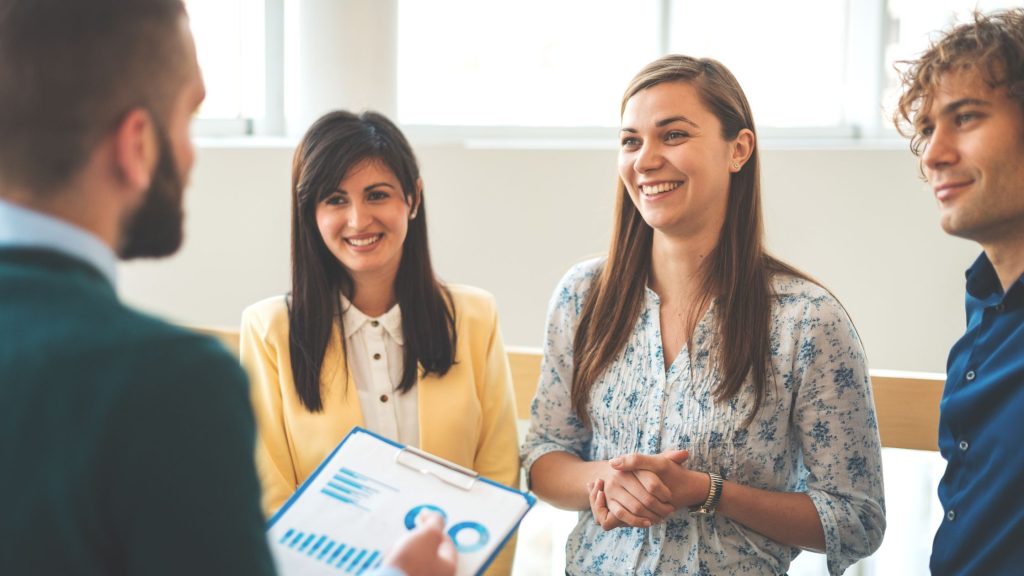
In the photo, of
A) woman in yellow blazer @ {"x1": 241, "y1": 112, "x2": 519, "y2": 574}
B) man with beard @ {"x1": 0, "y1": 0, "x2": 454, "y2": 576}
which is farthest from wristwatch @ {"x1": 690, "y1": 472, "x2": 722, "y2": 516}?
man with beard @ {"x1": 0, "y1": 0, "x2": 454, "y2": 576}

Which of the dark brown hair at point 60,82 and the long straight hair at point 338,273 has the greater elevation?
the dark brown hair at point 60,82

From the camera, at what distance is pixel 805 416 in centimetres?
187

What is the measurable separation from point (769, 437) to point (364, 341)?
95cm

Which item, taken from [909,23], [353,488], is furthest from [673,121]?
[909,23]

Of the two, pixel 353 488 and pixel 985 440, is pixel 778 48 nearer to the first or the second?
pixel 985 440

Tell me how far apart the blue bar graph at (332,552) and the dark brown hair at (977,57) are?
Answer: 125cm

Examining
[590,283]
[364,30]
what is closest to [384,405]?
[590,283]

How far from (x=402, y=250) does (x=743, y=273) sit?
841 mm

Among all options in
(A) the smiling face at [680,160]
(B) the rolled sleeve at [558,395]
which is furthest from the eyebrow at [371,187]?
(A) the smiling face at [680,160]

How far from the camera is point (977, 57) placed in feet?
5.38

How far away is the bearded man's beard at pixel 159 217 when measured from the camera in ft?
3.15

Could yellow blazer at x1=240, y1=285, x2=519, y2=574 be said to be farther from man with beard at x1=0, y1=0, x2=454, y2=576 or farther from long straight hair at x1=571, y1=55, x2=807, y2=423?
man with beard at x1=0, y1=0, x2=454, y2=576

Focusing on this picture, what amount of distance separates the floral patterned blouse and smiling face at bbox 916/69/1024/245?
13.4 inches

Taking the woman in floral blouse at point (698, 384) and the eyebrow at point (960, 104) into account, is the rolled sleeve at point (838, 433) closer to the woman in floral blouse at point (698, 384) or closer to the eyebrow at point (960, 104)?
the woman in floral blouse at point (698, 384)
